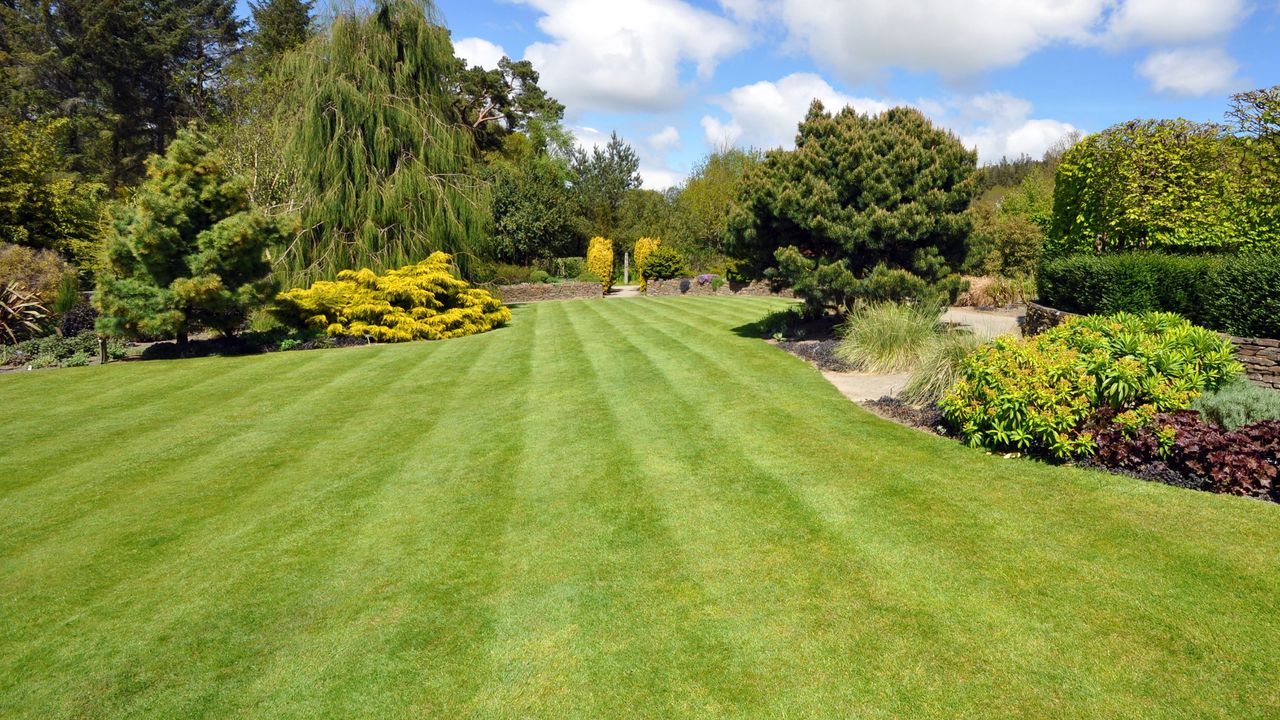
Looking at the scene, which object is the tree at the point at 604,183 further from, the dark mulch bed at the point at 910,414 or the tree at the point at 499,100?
the dark mulch bed at the point at 910,414

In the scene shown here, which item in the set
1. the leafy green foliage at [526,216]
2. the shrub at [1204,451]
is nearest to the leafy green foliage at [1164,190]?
the shrub at [1204,451]

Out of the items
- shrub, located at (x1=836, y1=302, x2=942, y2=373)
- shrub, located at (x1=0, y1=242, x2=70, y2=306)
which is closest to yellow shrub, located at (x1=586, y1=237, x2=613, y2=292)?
shrub, located at (x1=0, y1=242, x2=70, y2=306)

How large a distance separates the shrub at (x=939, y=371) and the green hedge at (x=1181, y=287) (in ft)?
9.79

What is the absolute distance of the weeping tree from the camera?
18.8m

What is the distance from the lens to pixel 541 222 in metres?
33.9

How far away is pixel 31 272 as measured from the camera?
16.1 m

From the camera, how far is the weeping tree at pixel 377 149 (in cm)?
1878

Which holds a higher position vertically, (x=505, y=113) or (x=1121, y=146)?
(x=505, y=113)

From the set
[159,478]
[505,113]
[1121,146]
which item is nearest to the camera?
[159,478]

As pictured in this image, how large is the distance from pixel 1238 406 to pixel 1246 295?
349cm

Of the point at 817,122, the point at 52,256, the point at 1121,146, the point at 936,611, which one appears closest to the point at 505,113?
the point at 52,256

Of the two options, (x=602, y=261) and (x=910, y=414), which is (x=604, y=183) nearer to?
(x=602, y=261)

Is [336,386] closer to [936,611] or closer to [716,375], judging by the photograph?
[716,375]

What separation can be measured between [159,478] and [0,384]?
7.49 m
